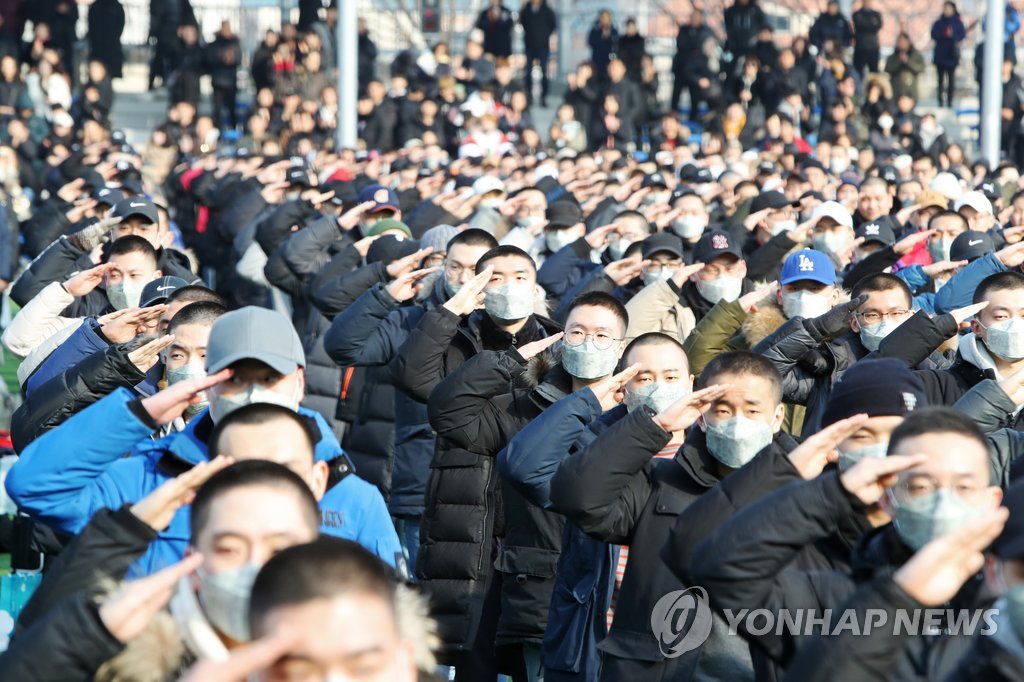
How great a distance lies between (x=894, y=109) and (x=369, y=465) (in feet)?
65.5

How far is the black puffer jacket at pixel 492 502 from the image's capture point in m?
7.32

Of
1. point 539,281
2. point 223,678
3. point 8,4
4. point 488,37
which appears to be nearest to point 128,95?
point 8,4

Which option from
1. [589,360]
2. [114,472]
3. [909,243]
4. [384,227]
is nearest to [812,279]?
[589,360]

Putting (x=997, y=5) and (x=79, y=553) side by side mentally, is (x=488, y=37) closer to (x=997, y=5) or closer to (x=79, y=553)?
(x=997, y=5)

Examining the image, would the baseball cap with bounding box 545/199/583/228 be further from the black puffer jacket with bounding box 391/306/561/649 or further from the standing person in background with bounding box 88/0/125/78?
the standing person in background with bounding box 88/0/125/78

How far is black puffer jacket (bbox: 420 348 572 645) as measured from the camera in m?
7.32

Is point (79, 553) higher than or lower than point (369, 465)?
higher

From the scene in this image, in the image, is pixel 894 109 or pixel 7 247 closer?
pixel 7 247

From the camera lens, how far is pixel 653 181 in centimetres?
1867

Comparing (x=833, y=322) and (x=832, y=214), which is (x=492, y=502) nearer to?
(x=833, y=322)

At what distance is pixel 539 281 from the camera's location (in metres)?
12.5

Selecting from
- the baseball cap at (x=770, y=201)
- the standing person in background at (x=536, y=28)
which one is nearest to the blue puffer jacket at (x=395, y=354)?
the baseball cap at (x=770, y=201)

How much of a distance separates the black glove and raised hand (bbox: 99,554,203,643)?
5031 mm

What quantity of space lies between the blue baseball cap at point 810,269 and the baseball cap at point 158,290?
3.08m
